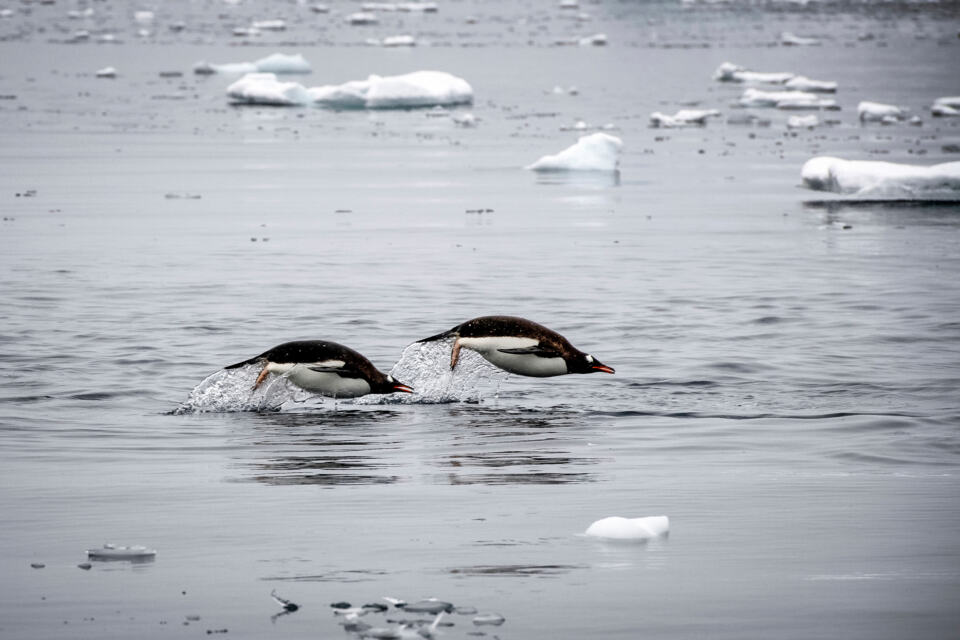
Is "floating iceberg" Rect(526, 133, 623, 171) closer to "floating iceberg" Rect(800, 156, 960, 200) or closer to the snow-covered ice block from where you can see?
"floating iceberg" Rect(800, 156, 960, 200)

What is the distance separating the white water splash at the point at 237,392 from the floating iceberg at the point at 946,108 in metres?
33.4

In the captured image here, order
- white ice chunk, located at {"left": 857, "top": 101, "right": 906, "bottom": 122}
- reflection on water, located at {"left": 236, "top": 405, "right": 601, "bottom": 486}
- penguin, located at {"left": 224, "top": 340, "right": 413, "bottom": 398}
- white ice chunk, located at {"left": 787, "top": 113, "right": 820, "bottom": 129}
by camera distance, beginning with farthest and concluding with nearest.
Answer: white ice chunk, located at {"left": 857, "top": 101, "right": 906, "bottom": 122} → white ice chunk, located at {"left": 787, "top": 113, "right": 820, "bottom": 129} → penguin, located at {"left": 224, "top": 340, "right": 413, "bottom": 398} → reflection on water, located at {"left": 236, "top": 405, "right": 601, "bottom": 486}

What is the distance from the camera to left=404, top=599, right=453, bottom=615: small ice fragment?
5.80m

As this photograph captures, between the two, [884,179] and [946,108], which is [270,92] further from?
[884,179]

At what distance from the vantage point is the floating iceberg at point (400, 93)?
43.3 meters

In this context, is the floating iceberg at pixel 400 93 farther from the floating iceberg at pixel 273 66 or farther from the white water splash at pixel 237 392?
the white water splash at pixel 237 392

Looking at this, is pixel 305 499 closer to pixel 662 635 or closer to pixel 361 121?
pixel 662 635

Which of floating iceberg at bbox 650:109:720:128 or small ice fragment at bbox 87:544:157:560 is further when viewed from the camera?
floating iceberg at bbox 650:109:720:128

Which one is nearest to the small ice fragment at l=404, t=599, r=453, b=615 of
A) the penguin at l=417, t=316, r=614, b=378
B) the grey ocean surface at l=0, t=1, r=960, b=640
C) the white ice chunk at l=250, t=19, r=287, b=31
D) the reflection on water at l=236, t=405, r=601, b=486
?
the grey ocean surface at l=0, t=1, r=960, b=640

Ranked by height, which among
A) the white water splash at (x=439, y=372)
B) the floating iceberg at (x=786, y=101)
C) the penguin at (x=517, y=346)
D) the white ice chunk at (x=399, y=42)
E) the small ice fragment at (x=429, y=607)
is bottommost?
the floating iceberg at (x=786, y=101)

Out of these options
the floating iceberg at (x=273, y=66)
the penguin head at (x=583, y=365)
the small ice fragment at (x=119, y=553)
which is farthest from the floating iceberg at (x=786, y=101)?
the small ice fragment at (x=119, y=553)

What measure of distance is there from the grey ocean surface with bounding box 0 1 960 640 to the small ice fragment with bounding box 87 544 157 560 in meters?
0.08

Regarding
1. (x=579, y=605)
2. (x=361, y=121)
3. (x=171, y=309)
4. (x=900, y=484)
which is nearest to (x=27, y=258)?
(x=171, y=309)

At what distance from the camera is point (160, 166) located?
93.8 ft
